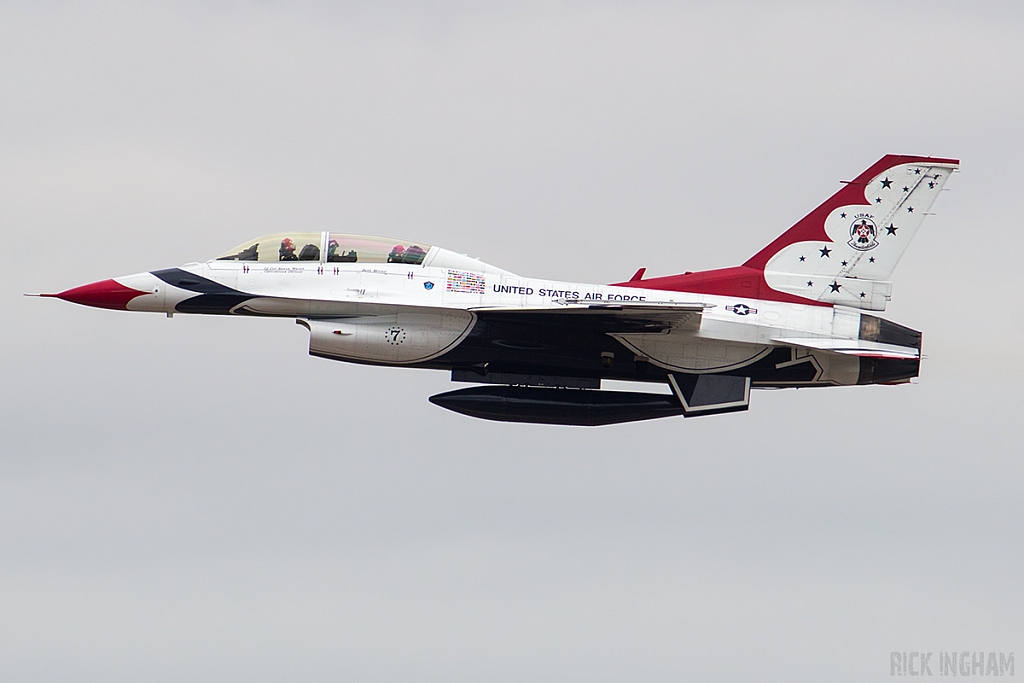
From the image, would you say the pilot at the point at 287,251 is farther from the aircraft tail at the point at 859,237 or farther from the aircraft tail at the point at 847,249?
the aircraft tail at the point at 859,237

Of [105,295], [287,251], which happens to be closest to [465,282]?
[287,251]

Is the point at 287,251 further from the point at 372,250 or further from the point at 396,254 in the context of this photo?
the point at 396,254

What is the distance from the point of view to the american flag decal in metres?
24.3

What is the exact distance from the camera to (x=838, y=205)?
25.7 metres

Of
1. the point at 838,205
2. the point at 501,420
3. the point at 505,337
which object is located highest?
the point at 838,205

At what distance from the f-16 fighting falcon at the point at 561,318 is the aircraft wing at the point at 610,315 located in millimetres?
54

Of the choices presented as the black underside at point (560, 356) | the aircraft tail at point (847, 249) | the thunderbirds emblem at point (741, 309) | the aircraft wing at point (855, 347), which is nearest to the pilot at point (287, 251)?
the black underside at point (560, 356)

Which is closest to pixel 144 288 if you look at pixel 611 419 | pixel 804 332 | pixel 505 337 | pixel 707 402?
pixel 505 337

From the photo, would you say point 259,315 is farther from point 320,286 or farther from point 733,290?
point 733,290

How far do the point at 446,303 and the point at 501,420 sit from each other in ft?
8.02

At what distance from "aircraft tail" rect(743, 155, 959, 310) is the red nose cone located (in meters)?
11.6

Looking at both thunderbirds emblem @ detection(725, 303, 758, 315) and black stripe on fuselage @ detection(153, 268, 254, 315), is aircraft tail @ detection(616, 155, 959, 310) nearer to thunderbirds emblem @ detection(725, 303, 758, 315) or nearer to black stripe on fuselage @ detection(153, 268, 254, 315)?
thunderbirds emblem @ detection(725, 303, 758, 315)

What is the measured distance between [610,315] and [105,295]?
936 cm

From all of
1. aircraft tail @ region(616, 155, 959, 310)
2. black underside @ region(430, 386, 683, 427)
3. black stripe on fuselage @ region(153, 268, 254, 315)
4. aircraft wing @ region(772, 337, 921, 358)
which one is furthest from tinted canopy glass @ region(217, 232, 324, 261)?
aircraft wing @ region(772, 337, 921, 358)
